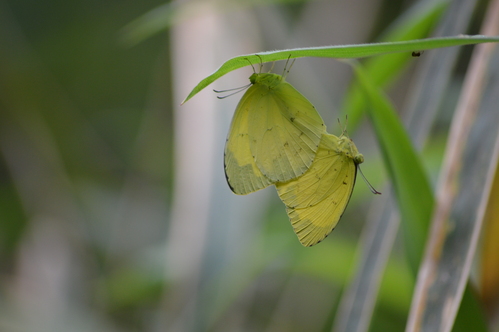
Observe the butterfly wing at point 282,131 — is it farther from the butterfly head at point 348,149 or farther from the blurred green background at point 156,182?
the blurred green background at point 156,182

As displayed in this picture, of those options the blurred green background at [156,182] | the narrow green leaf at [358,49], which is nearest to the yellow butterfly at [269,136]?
the narrow green leaf at [358,49]

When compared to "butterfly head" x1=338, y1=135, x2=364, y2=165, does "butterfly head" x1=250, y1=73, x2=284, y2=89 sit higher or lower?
higher

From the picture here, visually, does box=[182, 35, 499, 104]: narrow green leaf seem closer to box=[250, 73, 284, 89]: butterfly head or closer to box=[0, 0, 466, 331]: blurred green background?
box=[250, 73, 284, 89]: butterfly head

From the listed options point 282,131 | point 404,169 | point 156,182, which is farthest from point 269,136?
point 156,182

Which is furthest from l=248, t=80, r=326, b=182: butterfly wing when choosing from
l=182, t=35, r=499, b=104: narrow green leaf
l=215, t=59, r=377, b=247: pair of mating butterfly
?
l=182, t=35, r=499, b=104: narrow green leaf

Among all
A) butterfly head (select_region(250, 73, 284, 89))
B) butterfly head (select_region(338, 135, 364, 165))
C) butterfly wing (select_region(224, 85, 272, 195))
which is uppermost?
butterfly head (select_region(250, 73, 284, 89))

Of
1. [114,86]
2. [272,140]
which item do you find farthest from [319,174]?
[114,86]

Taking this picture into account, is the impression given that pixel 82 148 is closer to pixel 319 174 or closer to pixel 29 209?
pixel 29 209
